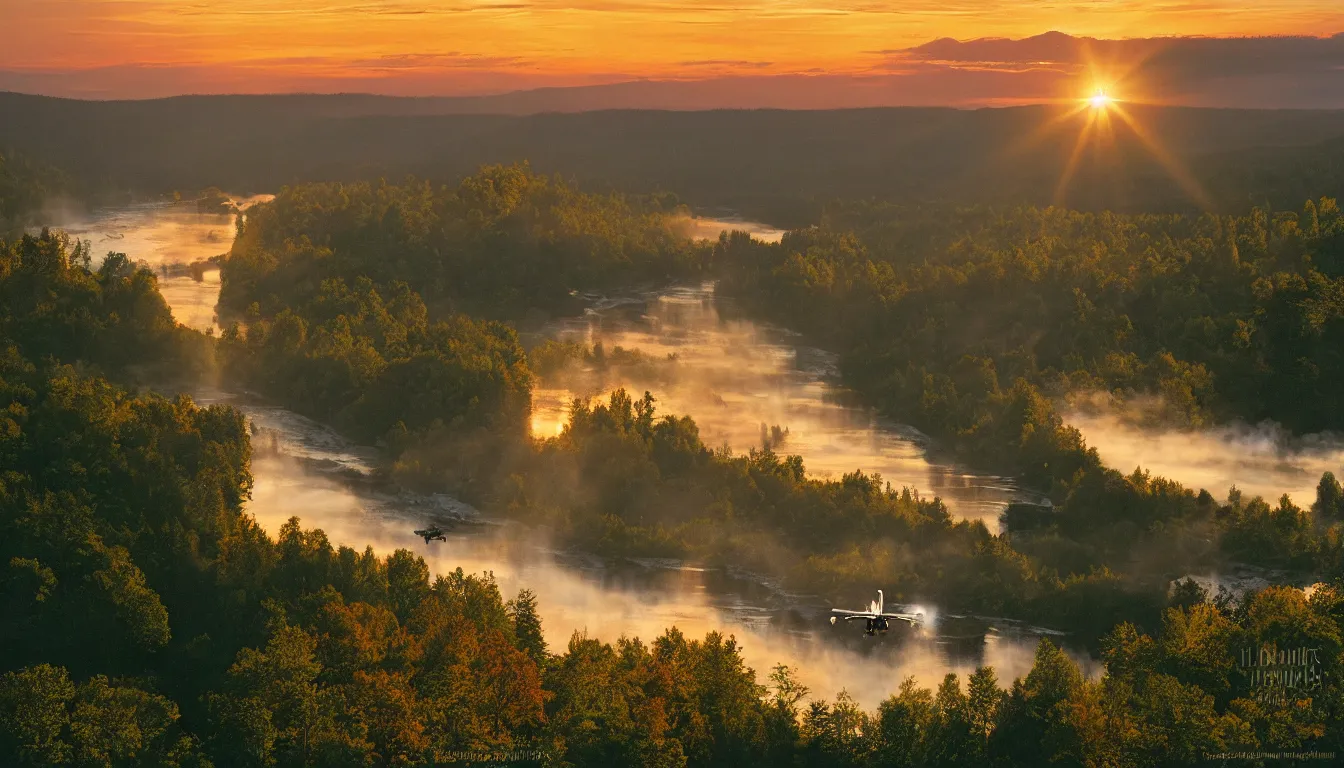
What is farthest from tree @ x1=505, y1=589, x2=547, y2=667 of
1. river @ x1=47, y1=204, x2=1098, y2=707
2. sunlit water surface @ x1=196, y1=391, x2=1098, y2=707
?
river @ x1=47, y1=204, x2=1098, y2=707

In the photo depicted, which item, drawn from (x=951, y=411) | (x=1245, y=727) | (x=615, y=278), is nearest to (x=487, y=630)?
(x=1245, y=727)

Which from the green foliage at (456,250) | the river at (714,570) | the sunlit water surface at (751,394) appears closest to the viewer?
the river at (714,570)

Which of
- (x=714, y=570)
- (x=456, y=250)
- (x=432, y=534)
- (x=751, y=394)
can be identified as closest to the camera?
(x=432, y=534)

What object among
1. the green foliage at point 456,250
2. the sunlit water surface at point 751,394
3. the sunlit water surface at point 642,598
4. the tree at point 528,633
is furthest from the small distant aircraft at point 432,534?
the green foliage at point 456,250

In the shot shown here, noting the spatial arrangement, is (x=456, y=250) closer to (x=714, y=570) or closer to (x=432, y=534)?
(x=714, y=570)

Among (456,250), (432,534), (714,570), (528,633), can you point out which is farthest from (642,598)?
(456,250)

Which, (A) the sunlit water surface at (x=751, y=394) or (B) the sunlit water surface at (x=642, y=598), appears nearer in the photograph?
(B) the sunlit water surface at (x=642, y=598)

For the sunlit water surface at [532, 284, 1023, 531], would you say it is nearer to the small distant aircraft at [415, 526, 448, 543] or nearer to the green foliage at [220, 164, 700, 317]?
the green foliage at [220, 164, 700, 317]

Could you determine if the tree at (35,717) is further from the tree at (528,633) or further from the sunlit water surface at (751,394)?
the sunlit water surface at (751,394)

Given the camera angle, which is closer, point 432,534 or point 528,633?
point 528,633
